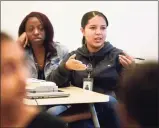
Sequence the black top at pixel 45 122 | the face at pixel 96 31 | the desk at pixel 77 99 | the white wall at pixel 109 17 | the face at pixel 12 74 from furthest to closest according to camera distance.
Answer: the white wall at pixel 109 17
the face at pixel 96 31
the desk at pixel 77 99
the black top at pixel 45 122
the face at pixel 12 74

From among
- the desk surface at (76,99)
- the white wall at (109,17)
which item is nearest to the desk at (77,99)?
the desk surface at (76,99)

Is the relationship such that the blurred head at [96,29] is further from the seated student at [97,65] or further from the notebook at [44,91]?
the notebook at [44,91]

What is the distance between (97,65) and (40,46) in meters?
0.59

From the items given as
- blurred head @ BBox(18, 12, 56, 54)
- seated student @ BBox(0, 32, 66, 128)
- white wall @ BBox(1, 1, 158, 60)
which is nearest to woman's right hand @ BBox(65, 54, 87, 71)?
blurred head @ BBox(18, 12, 56, 54)

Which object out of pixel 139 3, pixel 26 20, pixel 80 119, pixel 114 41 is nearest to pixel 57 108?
pixel 80 119

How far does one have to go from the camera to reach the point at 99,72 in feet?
8.96

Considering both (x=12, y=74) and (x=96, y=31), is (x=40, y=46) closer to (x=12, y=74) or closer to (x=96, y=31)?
(x=96, y=31)

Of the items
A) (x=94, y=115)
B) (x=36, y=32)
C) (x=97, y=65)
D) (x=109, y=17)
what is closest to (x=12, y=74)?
(x=94, y=115)

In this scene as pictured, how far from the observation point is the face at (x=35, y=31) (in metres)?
2.97

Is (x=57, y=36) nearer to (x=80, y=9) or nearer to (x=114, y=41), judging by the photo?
(x=80, y=9)

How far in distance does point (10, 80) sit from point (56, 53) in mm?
2418

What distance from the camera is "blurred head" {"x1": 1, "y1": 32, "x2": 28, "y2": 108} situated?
1.93 feet

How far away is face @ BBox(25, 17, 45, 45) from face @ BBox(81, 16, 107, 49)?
0.42 metres

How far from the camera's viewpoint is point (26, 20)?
304 cm
